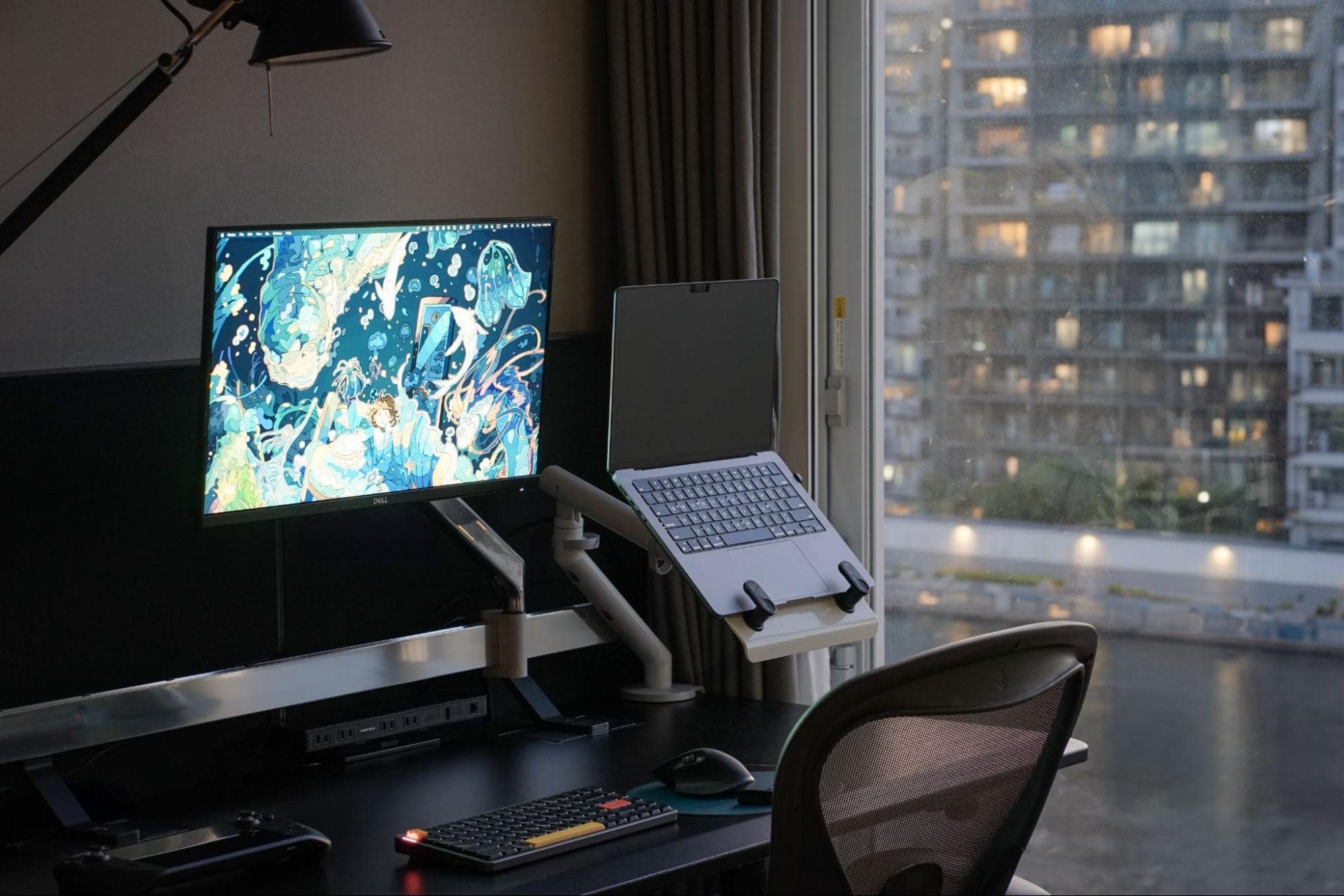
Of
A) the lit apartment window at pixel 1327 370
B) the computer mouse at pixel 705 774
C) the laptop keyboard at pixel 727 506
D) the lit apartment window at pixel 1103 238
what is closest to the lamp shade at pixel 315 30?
the laptop keyboard at pixel 727 506

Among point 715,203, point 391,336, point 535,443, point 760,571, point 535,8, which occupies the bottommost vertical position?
point 760,571

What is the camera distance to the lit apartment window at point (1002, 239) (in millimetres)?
2680

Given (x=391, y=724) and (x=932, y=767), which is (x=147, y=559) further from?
(x=932, y=767)

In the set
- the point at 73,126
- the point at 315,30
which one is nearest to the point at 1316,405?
the point at 315,30

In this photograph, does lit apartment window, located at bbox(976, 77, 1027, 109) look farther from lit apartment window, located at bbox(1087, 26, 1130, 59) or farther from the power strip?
the power strip

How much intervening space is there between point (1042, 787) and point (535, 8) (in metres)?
1.60

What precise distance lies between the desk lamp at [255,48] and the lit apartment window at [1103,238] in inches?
49.9

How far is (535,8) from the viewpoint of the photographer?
8.64 feet

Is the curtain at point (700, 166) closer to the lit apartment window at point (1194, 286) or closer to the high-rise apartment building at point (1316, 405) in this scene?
the lit apartment window at point (1194, 286)

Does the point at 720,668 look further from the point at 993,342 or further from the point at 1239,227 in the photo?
the point at 1239,227

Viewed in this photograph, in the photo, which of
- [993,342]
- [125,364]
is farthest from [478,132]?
[993,342]

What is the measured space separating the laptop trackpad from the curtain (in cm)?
49

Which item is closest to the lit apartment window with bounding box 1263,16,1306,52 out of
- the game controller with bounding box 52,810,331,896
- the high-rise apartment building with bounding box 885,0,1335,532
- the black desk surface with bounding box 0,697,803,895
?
the high-rise apartment building with bounding box 885,0,1335,532

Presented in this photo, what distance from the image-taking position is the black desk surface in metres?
1.68
